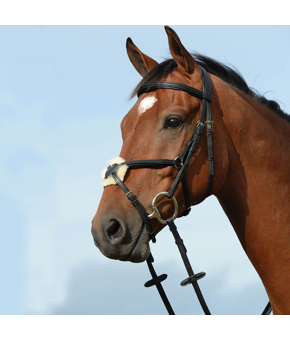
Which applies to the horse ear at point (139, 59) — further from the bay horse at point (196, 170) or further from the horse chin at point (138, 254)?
the horse chin at point (138, 254)

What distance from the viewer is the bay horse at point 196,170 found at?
4281mm

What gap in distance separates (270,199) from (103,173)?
1.95 m

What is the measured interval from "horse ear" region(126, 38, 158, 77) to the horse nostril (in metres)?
2.28

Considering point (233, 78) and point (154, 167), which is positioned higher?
point (233, 78)

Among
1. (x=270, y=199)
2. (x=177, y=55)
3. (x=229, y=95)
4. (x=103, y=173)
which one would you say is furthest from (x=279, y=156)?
(x=103, y=173)

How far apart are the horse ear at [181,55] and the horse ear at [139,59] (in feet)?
2.20

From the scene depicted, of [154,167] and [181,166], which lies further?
[181,166]

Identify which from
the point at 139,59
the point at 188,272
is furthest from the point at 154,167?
the point at 139,59

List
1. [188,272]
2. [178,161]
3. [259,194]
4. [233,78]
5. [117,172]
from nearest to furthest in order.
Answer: [117,172]
[178,161]
[188,272]
[259,194]
[233,78]

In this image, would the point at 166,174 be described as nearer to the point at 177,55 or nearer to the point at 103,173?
the point at 103,173

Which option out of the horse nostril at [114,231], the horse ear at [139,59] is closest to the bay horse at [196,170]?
the horse nostril at [114,231]

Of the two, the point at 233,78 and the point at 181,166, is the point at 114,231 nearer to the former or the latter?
the point at 181,166

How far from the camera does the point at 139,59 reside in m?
5.69

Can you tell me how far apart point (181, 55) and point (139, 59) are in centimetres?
101
